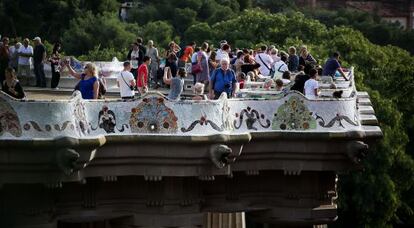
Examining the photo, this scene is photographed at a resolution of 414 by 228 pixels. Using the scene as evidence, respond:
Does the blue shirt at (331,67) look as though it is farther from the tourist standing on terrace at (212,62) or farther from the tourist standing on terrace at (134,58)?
the tourist standing on terrace at (134,58)

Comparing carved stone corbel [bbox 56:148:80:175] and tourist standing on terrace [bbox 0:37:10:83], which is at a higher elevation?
tourist standing on terrace [bbox 0:37:10:83]

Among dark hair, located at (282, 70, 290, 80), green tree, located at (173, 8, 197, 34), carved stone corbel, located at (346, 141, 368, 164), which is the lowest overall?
carved stone corbel, located at (346, 141, 368, 164)

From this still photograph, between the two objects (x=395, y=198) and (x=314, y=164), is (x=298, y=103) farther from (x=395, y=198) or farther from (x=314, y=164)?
(x=395, y=198)

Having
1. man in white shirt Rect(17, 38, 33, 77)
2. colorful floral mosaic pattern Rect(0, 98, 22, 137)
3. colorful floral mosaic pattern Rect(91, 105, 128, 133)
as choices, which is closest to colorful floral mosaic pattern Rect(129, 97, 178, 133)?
colorful floral mosaic pattern Rect(91, 105, 128, 133)

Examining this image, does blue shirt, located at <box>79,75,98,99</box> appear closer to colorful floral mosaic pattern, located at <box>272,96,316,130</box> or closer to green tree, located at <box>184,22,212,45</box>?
colorful floral mosaic pattern, located at <box>272,96,316,130</box>

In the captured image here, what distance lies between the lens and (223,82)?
113 ft

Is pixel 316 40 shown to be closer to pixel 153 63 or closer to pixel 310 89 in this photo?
pixel 153 63

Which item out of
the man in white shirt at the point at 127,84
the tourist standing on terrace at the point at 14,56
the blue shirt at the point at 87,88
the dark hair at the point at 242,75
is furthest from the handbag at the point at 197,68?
the blue shirt at the point at 87,88

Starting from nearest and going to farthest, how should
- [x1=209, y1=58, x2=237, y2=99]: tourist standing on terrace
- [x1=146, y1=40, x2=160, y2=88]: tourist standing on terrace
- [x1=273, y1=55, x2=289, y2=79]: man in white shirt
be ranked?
1. [x1=209, y1=58, x2=237, y2=99]: tourist standing on terrace
2. [x1=273, y1=55, x2=289, y2=79]: man in white shirt
3. [x1=146, y1=40, x2=160, y2=88]: tourist standing on terrace

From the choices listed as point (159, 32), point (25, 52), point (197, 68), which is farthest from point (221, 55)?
point (159, 32)

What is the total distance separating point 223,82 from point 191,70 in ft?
16.6

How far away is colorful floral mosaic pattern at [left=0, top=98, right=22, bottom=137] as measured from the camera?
29500 millimetres

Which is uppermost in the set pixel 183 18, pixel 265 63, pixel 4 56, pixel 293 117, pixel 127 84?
pixel 183 18

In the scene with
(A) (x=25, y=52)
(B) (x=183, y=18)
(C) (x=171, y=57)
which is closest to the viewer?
(C) (x=171, y=57)
